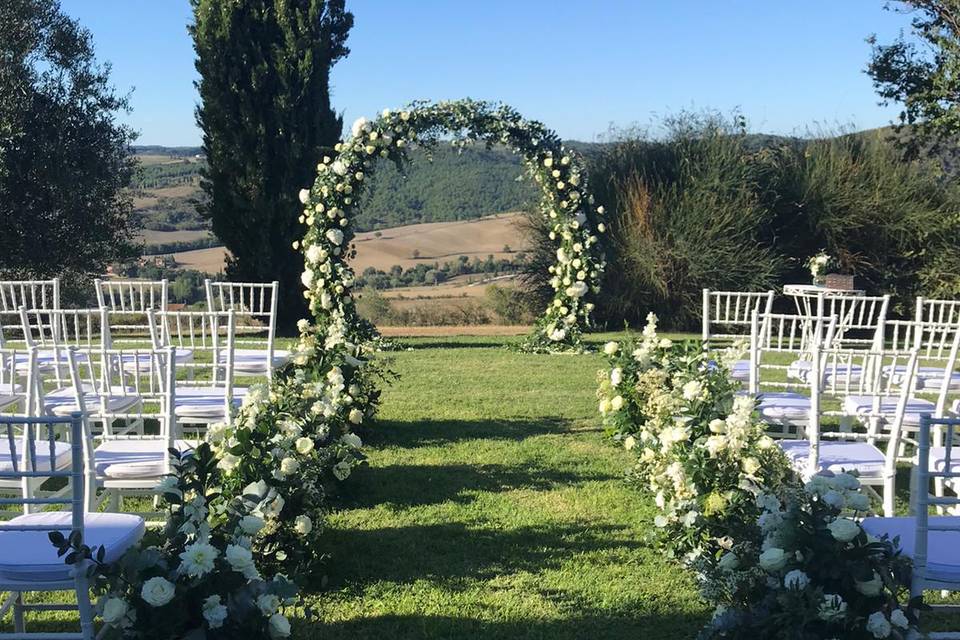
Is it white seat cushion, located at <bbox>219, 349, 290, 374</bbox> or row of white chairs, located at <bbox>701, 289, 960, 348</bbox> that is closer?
row of white chairs, located at <bbox>701, 289, 960, 348</bbox>

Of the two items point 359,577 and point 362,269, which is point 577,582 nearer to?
point 359,577

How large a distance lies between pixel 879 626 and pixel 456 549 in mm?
1955

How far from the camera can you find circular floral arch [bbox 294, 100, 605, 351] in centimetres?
861

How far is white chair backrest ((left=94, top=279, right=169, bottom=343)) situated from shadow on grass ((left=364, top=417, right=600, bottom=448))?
1717 millimetres

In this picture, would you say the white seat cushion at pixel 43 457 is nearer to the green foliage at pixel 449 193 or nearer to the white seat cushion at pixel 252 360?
the white seat cushion at pixel 252 360

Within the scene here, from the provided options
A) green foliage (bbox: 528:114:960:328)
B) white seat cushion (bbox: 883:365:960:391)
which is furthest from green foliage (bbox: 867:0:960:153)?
white seat cushion (bbox: 883:365:960:391)

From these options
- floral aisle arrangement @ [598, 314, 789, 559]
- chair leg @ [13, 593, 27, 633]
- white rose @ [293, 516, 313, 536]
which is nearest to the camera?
chair leg @ [13, 593, 27, 633]

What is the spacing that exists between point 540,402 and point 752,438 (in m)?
3.64

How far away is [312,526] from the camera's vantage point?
330 cm

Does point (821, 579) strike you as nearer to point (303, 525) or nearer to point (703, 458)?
point (703, 458)

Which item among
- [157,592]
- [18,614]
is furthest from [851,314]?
[18,614]

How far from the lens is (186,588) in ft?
6.90

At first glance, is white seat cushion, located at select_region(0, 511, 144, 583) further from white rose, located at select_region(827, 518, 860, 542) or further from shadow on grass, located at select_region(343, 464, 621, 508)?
white rose, located at select_region(827, 518, 860, 542)

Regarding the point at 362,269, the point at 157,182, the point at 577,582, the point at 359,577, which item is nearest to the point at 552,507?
the point at 577,582
